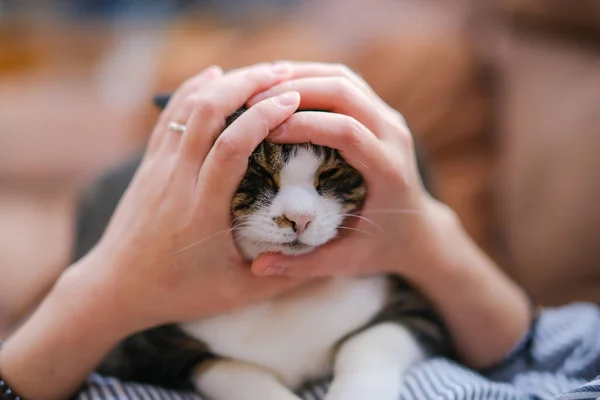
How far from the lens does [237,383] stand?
0.77 metres

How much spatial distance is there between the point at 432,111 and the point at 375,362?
0.74m

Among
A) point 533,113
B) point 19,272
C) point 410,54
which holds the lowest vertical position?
point 19,272

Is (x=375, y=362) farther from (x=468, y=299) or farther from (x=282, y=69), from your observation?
(x=282, y=69)

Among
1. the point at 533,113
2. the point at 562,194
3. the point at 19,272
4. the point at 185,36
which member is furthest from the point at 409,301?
the point at 185,36

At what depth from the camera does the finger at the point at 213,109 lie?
683 mm

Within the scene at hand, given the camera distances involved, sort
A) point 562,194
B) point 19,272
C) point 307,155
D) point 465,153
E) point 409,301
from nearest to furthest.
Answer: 1. point 307,155
2. point 409,301
3. point 562,194
4. point 19,272
5. point 465,153

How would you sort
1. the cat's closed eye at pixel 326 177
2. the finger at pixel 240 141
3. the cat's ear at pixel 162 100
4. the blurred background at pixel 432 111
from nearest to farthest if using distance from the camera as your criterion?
the finger at pixel 240 141 → the cat's closed eye at pixel 326 177 → the cat's ear at pixel 162 100 → the blurred background at pixel 432 111

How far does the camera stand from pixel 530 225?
1.18 metres

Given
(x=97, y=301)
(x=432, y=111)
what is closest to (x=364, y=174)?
(x=97, y=301)

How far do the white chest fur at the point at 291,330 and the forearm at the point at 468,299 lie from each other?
113 mm

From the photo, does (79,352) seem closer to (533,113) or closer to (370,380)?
(370,380)

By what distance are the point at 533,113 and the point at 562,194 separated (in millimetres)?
184

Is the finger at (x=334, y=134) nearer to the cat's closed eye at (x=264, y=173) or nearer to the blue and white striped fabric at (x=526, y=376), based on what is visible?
the cat's closed eye at (x=264, y=173)

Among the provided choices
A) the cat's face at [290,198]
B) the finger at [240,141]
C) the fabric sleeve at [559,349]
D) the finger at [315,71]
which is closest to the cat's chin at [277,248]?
Answer: the cat's face at [290,198]
